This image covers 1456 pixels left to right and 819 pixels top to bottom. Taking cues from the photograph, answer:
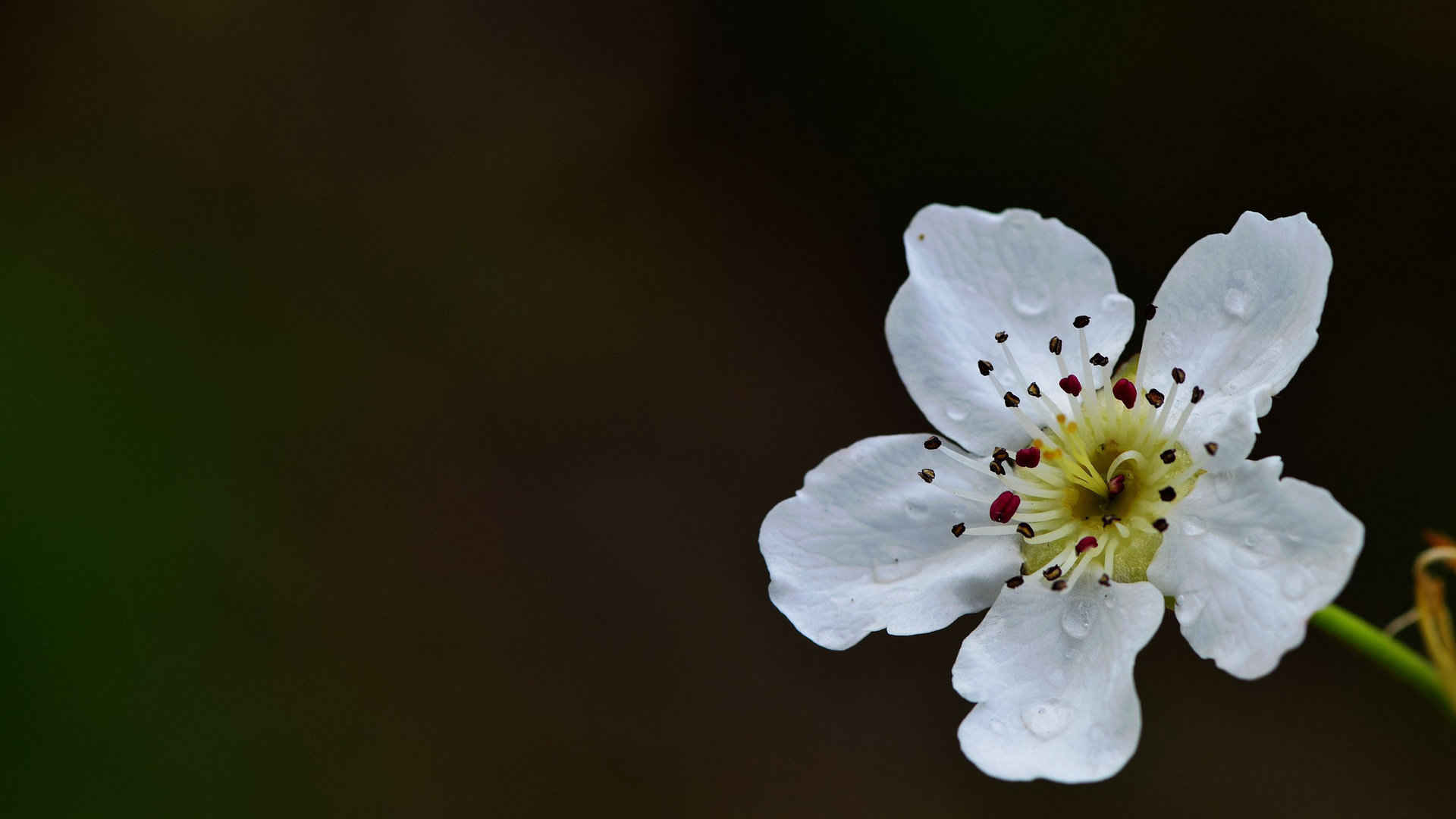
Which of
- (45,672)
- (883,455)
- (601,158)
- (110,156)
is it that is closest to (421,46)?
(601,158)

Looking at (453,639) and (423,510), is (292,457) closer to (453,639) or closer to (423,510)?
(423,510)

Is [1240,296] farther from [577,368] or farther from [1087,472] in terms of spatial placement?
[577,368]

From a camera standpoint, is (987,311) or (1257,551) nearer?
(1257,551)

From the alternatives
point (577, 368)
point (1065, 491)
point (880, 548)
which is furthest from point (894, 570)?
point (577, 368)

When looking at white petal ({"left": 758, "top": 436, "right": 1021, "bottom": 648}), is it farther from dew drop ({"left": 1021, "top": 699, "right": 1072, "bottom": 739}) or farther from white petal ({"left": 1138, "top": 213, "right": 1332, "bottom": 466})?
white petal ({"left": 1138, "top": 213, "right": 1332, "bottom": 466})

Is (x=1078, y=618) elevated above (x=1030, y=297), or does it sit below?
below

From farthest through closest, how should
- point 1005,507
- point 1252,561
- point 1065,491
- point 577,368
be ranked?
1. point 577,368
2. point 1065,491
3. point 1005,507
4. point 1252,561

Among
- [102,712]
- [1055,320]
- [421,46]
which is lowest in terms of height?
[102,712]
